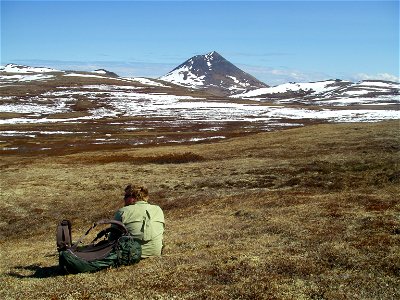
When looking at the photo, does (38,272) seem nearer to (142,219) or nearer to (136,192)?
(142,219)

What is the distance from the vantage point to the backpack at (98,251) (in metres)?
16.1

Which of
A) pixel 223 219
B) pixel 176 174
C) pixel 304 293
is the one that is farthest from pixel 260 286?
pixel 176 174

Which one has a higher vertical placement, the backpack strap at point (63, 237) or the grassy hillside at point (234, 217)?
the backpack strap at point (63, 237)

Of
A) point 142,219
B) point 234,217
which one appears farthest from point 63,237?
point 234,217

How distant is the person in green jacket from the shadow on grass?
10.9 feet

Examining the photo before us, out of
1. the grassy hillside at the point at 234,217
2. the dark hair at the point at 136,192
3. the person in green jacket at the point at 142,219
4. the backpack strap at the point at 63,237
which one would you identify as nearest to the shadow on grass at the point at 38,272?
the grassy hillside at the point at 234,217

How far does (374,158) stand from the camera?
48.0 metres

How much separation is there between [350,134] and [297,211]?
4503 cm

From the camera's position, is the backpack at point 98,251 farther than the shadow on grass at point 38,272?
No

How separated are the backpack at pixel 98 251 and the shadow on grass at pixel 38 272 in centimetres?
96

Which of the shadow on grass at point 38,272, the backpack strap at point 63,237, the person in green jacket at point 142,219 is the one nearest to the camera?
the backpack strap at point 63,237

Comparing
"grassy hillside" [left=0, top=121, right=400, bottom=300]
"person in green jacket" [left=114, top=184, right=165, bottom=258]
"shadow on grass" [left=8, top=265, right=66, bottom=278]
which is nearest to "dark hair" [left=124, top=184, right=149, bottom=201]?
"person in green jacket" [left=114, top=184, right=165, bottom=258]

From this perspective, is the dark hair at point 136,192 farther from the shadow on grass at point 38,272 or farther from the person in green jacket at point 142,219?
the shadow on grass at point 38,272

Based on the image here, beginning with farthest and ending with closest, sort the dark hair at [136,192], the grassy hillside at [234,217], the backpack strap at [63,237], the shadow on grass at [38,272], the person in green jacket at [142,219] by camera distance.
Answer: the dark hair at [136,192], the shadow on grass at [38,272], the person in green jacket at [142,219], the backpack strap at [63,237], the grassy hillside at [234,217]
